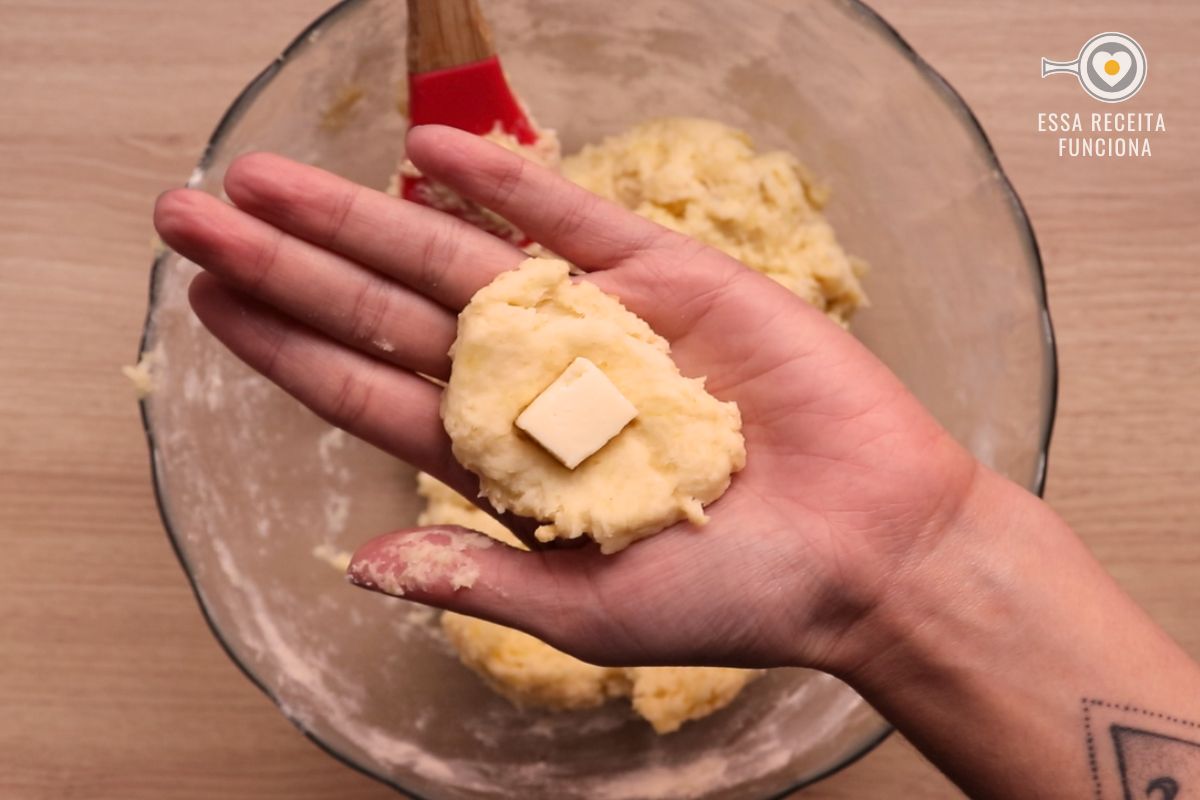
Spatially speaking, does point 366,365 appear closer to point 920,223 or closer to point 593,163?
point 593,163

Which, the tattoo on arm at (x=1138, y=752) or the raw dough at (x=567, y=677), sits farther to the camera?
the raw dough at (x=567, y=677)

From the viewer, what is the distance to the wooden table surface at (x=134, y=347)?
195 centimetres

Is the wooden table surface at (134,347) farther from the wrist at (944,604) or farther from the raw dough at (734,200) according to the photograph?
the wrist at (944,604)

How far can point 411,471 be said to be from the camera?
211 cm

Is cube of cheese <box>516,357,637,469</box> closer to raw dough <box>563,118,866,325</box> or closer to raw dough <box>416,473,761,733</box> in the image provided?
raw dough <box>416,473,761,733</box>

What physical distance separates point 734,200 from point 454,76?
629mm

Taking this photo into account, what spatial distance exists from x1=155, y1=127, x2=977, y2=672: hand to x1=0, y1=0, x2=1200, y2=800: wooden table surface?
618 mm

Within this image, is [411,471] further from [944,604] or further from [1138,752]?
[1138,752]

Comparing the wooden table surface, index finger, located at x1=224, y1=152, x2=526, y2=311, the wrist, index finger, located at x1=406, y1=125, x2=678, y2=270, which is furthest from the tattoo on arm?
index finger, located at x1=224, y1=152, x2=526, y2=311

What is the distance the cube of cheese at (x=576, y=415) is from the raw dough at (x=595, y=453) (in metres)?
0.05

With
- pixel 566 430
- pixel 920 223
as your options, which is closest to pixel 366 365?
pixel 566 430

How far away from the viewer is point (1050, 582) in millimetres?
1516

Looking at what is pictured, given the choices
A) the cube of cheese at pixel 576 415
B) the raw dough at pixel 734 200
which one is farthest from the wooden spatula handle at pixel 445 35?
the cube of cheese at pixel 576 415

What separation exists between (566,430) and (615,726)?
2.92 feet
